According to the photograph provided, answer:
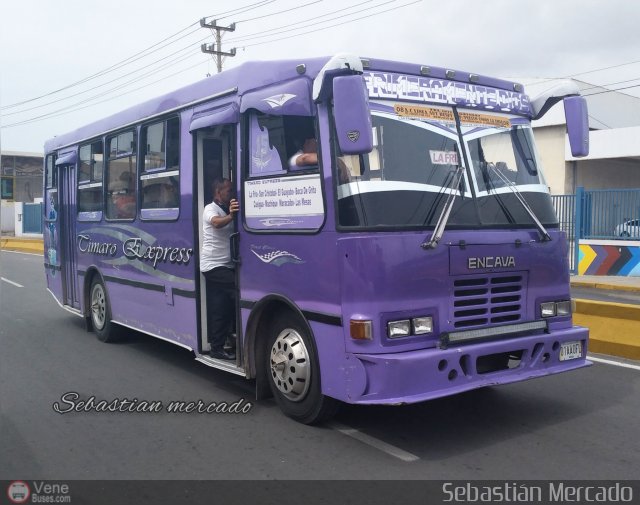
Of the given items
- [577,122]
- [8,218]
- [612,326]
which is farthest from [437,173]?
[8,218]

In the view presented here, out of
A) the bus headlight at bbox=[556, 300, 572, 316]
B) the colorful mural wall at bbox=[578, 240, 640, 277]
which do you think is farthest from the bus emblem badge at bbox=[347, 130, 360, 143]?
the colorful mural wall at bbox=[578, 240, 640, 277]

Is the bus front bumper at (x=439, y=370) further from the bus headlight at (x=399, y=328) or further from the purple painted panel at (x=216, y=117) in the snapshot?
the purple painted panel at (x=216, y=117)

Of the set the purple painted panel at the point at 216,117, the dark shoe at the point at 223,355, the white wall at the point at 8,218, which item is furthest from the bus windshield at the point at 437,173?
the white wall at the point at 8,218

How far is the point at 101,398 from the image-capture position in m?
6.29

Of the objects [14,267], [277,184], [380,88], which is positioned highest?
[380,88]

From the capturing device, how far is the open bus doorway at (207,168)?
6531 millimetres

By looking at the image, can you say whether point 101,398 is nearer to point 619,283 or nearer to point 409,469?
point 409,469

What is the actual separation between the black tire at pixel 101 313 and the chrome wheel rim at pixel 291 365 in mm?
4088

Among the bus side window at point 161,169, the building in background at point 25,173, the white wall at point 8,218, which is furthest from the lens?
the building in background at point 25,173

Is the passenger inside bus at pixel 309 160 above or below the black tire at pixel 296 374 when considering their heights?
above

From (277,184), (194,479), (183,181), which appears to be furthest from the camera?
(183,181)

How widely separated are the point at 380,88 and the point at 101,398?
12.6 ft

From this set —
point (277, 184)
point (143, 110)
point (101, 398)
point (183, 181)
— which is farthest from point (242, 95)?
point (101, 398)

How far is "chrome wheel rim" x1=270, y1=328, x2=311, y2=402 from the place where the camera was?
17.0 feet
